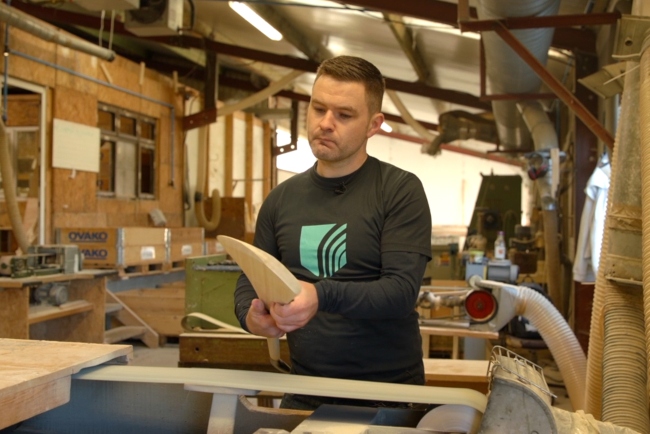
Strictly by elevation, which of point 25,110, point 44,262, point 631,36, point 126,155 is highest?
point 25,110

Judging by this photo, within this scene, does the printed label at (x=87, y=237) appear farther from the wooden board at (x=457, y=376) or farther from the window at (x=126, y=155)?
the wooden board at (x=457, y=376)

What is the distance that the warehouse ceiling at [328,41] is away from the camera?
5.21 m

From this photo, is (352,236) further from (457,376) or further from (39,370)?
(457,376)

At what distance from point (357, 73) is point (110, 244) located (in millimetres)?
4841

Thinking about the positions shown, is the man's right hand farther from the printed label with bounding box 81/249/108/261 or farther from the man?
the printed label with bounding box 81/249/108/261

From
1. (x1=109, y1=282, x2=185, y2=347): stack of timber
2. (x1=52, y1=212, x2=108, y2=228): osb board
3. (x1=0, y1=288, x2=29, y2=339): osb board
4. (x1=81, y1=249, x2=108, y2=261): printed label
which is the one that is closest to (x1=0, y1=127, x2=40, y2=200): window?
(x1=52, y1=212, x2=108, y2=228): osb board

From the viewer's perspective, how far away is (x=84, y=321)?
507cm

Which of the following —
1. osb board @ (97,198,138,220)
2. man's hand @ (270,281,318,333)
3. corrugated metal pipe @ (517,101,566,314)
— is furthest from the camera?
osb board @ (97,198,138,220)

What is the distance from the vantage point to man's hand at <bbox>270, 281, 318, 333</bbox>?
1189 millimetres

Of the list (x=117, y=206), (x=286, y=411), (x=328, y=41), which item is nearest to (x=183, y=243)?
(x=117, y=206)

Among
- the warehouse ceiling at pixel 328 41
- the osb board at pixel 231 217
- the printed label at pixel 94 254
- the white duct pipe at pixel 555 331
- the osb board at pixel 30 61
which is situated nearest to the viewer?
the white duct pipe at pixel 555 331

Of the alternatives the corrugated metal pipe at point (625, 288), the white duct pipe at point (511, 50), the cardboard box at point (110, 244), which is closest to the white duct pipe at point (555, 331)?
the corrugated metal pipe at point (625, 288)

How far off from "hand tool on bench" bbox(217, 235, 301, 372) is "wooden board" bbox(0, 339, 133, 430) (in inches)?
14.8

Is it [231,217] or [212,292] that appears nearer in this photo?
[212,292]
